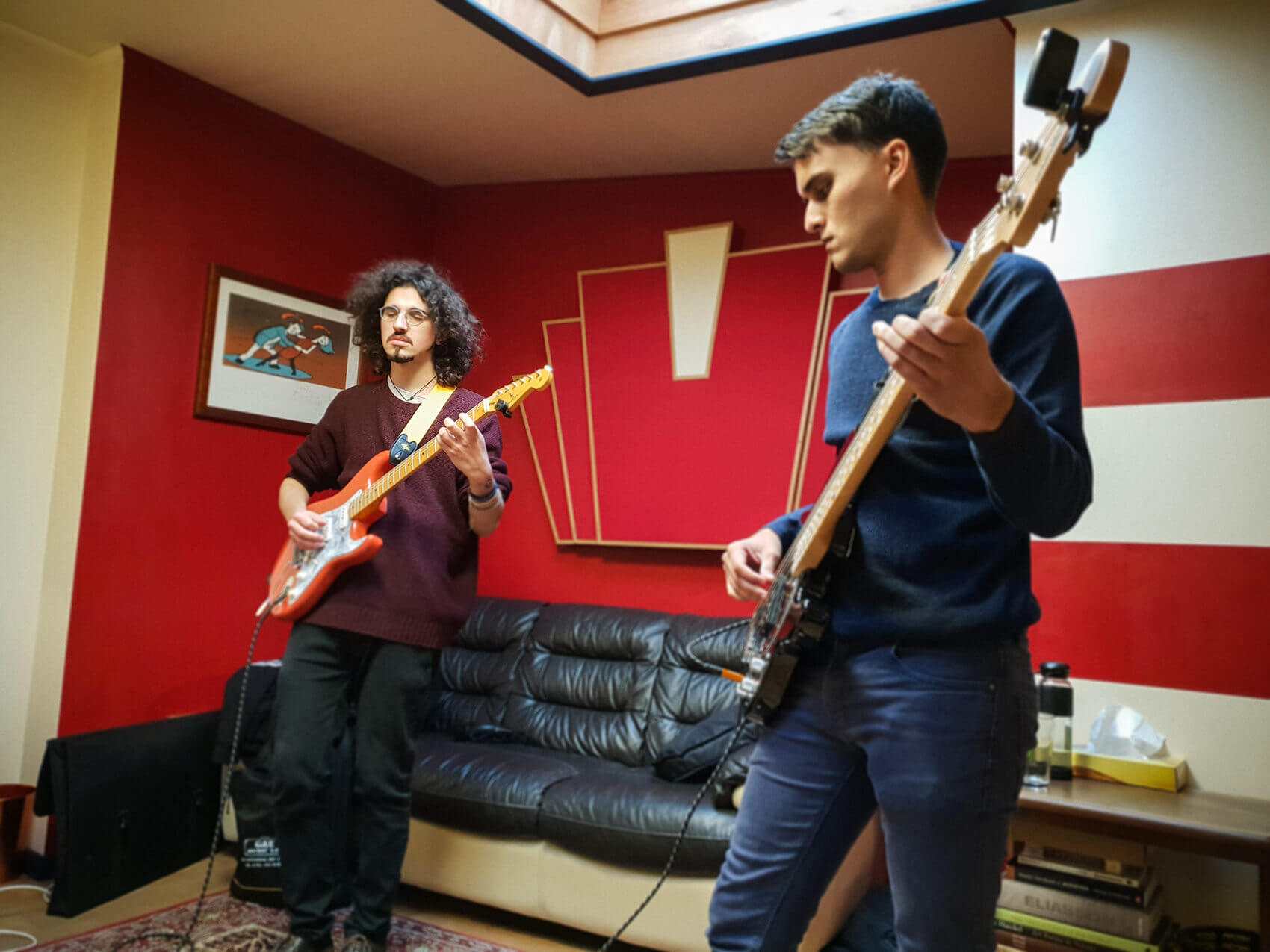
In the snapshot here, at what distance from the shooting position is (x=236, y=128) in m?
1.06

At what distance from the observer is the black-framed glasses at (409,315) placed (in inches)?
28.7

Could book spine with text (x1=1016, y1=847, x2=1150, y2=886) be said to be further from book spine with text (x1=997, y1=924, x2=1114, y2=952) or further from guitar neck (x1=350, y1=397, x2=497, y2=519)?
guitar neck (x1=350, y1=397, x2=497, y2=519)

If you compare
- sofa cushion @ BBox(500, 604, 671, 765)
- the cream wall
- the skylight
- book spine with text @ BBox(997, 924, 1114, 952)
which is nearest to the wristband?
the cream wall

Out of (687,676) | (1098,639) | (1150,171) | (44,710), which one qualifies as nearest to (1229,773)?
(1098,639)

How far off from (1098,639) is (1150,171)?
3.59 ft

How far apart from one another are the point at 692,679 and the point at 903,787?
81.4 inches

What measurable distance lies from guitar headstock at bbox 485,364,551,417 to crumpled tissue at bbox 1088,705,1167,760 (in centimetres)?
172

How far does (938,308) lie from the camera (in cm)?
81

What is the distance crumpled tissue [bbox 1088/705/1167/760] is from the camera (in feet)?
6.43

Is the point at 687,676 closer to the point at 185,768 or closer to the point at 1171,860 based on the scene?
the point at 1171,860

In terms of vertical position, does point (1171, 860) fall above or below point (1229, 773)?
below

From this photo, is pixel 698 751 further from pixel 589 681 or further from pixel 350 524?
pixel 350 524

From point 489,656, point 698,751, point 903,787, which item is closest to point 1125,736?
point 698,751

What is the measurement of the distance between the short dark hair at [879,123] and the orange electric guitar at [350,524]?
47cm
